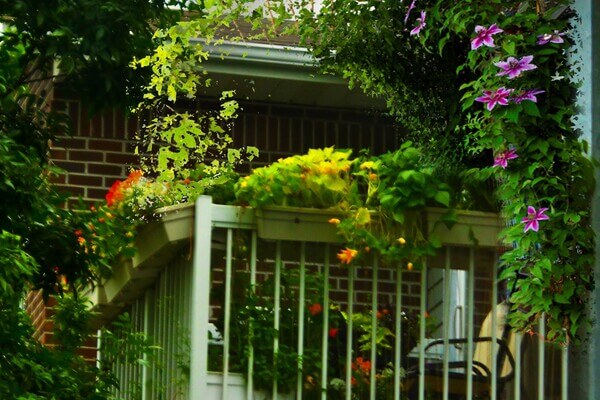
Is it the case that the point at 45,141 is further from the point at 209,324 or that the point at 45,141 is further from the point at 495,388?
the point at 495,388

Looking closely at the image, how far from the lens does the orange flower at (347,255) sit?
21.2ft

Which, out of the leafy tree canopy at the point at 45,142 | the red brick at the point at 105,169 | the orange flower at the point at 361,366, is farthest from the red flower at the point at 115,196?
the red brick at the point at 105,169

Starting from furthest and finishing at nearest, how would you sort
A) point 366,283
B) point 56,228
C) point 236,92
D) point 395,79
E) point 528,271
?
point 366,283 < point 236,92 < point 395,79 < point 56,228 < point 528,271

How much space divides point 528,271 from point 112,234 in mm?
2037

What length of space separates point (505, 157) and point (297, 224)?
937 millimetres

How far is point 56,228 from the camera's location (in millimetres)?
6855

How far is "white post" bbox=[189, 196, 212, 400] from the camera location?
21.2 ft

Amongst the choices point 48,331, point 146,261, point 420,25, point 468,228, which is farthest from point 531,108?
point 48,331

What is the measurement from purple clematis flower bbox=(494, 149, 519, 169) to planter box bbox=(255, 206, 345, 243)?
2.32 ft

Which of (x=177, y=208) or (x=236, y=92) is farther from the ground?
(x=236, y=92)

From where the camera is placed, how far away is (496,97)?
20.8ft

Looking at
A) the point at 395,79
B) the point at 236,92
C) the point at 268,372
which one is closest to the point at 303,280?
the point at 268,372

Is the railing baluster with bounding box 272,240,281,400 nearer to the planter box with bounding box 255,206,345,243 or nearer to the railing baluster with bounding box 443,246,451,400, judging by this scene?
the planter box with bounding box 255,206,345,243

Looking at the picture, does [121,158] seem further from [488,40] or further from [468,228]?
[488,40]
